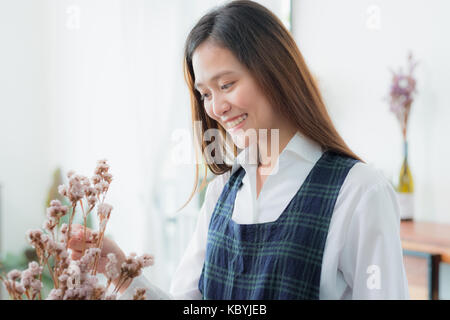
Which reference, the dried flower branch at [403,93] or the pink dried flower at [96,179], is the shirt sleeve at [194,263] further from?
the dried flower branch at [403,93]

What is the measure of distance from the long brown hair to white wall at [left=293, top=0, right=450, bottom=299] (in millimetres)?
1450

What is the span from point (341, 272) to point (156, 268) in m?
2.30

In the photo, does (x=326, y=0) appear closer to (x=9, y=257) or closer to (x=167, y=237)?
(x=167, y=237)

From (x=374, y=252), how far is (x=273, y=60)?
401 millimetres

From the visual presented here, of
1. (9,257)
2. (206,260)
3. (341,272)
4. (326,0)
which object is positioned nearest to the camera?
(341,272)

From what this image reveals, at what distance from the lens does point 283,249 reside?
0.87 meters

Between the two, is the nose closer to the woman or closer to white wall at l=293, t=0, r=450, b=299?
the woman

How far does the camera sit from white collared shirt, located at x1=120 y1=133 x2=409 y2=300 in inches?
30.8

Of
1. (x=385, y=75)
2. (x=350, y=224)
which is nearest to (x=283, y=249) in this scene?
(x=350, y=224)

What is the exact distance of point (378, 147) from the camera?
104 inches

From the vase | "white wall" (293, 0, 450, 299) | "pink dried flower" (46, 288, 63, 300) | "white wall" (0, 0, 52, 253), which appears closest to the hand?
"pink dried flower" (46, 288, 63, 300)

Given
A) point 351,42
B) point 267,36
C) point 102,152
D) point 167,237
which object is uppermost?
point 351,42

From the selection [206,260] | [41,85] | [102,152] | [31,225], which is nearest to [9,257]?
[31,225]

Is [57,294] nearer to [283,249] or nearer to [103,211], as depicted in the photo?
[103,211]
